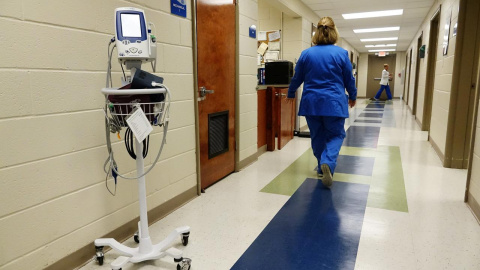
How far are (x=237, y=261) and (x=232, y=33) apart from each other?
2297 millimetres

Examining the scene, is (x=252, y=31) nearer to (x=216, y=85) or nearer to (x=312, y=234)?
(x=216, y=85)

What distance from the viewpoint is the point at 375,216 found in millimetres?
2385

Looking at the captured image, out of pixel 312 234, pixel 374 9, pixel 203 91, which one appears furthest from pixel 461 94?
pixel 374 9

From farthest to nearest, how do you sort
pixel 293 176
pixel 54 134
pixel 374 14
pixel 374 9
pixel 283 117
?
1. pixel 374 14
2. pixel 374 9
3. pixel 283 117
4. pixel 293 176
5. pixel 54 134

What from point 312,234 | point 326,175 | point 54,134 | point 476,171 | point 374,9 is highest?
point 374,9

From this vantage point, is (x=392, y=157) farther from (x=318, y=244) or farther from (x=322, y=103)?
(x=318, y=244)

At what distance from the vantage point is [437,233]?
2.11 metres

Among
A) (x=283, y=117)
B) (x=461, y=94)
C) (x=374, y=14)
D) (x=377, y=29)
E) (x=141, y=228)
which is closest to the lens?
(x=141, y=228)

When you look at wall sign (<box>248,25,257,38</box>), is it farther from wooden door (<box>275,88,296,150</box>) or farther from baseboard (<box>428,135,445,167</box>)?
baseboard (<box>428,135,445,167</box>)

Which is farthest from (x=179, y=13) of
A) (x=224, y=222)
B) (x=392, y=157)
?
(x=392, y=157)

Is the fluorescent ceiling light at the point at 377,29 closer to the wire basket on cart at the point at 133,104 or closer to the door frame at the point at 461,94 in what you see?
the door frame at the point at 461,94

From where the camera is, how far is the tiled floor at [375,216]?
184cm

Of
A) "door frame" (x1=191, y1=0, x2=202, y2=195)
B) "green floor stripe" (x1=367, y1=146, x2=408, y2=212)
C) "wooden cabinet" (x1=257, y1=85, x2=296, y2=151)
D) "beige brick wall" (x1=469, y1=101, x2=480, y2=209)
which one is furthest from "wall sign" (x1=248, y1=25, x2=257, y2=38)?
"beige brick wall" (x1=469, y1=101, x2=480, y2=209)

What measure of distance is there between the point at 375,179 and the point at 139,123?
Result: 2547mm
